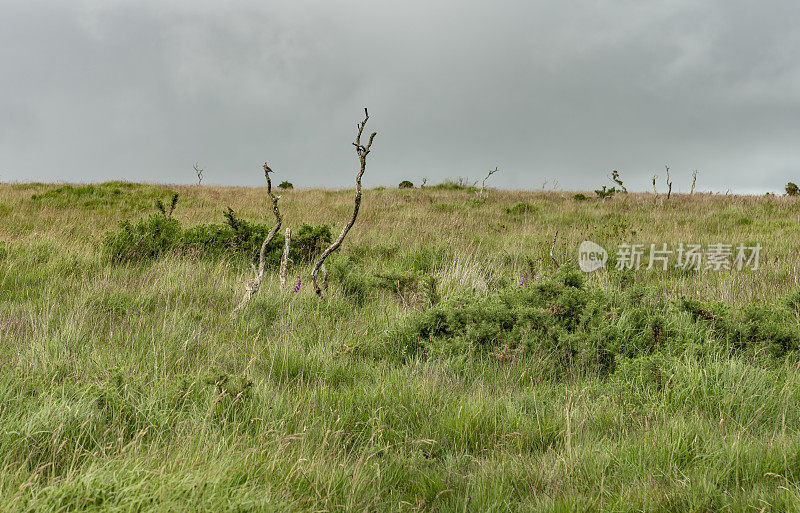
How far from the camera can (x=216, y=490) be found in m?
1.86

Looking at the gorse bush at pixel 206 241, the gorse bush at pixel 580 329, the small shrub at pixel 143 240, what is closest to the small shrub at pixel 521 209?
the gorse bush at pixel 206 241

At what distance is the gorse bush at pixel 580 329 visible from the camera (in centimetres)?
389

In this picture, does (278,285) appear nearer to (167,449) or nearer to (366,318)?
(366,318)

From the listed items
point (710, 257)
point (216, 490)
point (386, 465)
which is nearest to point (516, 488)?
point (386, 465)

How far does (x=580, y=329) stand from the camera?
409 centimetres

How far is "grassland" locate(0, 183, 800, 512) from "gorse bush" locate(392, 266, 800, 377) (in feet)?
0.10

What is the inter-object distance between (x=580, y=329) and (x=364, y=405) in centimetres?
206

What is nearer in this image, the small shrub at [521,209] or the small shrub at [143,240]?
the small shrub at [143,240]

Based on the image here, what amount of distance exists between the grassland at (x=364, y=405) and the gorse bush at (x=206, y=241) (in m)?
1.33

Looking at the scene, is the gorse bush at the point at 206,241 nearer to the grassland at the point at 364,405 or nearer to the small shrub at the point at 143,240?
the small shrub at the point at 143,240

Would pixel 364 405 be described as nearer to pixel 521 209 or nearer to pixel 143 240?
pixel 143 240

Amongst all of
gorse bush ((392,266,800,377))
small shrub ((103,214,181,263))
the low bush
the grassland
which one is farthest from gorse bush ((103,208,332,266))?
the low bush

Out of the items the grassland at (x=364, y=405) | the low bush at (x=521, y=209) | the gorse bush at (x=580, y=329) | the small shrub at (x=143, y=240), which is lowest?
the grassland at (x=364, y=405)

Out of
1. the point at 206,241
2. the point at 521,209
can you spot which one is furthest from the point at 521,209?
the point at 206,241
